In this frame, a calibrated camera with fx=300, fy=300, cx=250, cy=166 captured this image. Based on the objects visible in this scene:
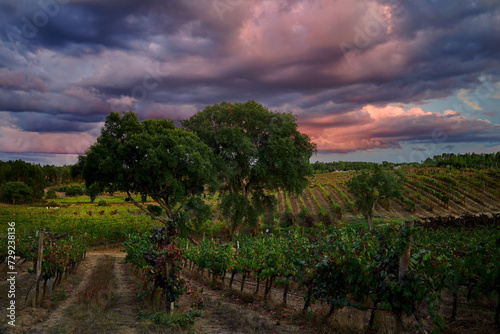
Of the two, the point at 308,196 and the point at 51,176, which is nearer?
the point at 308,196

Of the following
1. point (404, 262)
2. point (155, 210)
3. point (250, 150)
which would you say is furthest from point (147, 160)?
point (404, 262)

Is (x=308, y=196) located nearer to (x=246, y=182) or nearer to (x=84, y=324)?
→ (x=246, y=182)

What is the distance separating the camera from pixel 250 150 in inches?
935

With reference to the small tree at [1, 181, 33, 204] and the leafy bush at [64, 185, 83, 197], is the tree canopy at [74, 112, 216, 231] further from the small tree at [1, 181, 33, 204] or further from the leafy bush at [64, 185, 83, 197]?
the leafy bush at [64, 185, 83, 197]

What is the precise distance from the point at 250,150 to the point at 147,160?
784cm

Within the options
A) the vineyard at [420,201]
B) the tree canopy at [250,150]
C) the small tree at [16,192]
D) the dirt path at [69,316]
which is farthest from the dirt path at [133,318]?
the small tree at [16,192]

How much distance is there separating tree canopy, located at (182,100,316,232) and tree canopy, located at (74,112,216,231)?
82.2 inches

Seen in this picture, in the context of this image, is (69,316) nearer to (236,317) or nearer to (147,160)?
(236,317)

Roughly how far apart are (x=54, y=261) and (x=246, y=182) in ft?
60.3

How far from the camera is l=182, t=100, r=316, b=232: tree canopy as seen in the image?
24.2 m

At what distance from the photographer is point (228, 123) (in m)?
25.9

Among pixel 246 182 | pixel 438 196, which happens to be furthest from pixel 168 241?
pixel 438 196

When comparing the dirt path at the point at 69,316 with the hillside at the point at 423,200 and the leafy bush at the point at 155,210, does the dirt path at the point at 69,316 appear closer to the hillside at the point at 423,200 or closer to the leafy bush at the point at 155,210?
the leafy bush at the point at 155,210

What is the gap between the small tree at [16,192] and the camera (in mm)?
75250
